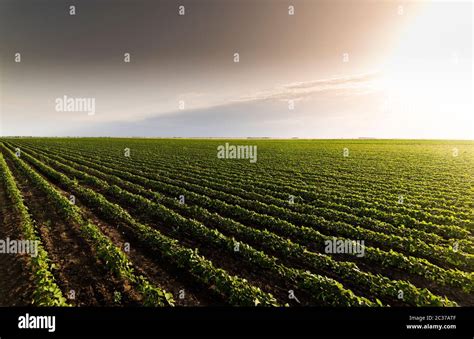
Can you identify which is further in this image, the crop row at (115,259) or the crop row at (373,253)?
the crop row at (373,253)

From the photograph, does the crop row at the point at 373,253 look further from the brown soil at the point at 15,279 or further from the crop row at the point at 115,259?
the brown soil at the point at 15,279

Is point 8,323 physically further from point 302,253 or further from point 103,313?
point 302,253

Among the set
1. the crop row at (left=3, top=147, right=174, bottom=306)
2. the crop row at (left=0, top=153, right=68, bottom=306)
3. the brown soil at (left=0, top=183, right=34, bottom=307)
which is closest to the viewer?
the crop row at (left=0, top=153, right=68, bottom=306)

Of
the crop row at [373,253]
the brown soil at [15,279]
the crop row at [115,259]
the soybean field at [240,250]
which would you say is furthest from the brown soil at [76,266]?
the crop row at [373,253]

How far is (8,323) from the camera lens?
17.9 ft

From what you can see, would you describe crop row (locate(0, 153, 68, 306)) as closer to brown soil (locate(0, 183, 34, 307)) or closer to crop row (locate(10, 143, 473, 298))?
brown soil (locate(0, 183, 34, 307))

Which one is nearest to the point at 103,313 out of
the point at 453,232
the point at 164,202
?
the point at 164,202

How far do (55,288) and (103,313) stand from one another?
1272mm

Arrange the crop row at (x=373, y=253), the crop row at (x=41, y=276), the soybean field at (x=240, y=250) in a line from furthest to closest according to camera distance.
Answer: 1. the crop row at (x=373, y=253)
2. the soybean field at (x=240, y=250)
3. the crop row at (x=41, y=276)

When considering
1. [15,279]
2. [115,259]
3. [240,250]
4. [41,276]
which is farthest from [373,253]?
[15,279]

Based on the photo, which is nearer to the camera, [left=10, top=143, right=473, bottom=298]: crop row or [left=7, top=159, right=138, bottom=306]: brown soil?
[left=7, top=159, right=138, bottom=306]: brown soil

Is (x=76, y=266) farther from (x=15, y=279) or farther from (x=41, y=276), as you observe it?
(x=15, y=279)

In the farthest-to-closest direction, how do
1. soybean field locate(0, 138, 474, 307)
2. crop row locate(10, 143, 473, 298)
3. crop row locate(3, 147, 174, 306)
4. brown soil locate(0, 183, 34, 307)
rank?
crop row locate(10, 143, 473, 298)
soybean field locate(0, 138, 474, 307)
brown soil locate(0, 183, 34, 307)
crop row locate(3, 147, 174, 306)

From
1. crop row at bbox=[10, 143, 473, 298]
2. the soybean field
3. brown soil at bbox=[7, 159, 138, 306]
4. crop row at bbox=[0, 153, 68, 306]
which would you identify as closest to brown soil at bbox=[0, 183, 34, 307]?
the soybean field
